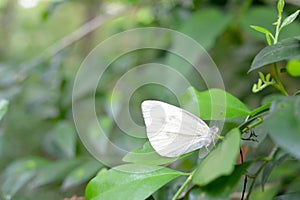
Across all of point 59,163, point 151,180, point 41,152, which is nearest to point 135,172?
point 151,180

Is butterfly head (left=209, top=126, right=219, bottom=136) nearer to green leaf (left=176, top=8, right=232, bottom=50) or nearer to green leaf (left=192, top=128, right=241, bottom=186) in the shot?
green leaf (left=192, top=128, right=241, bottom=186)

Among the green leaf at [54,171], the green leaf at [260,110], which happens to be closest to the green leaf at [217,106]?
the green leaf at [260,110]

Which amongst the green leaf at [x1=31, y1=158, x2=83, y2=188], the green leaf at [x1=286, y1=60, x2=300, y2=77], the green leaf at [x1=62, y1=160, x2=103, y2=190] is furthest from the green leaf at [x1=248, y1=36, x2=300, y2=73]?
the green leaf at [x1=31, y1=158, x2=83, y2=188]

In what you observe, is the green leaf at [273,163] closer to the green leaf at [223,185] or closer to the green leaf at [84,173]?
the green leaf at [223,185]

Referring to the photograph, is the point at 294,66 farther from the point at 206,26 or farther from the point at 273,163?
the point at 206,26

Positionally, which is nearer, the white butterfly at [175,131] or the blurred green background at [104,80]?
the white butterfly at [175,131]
